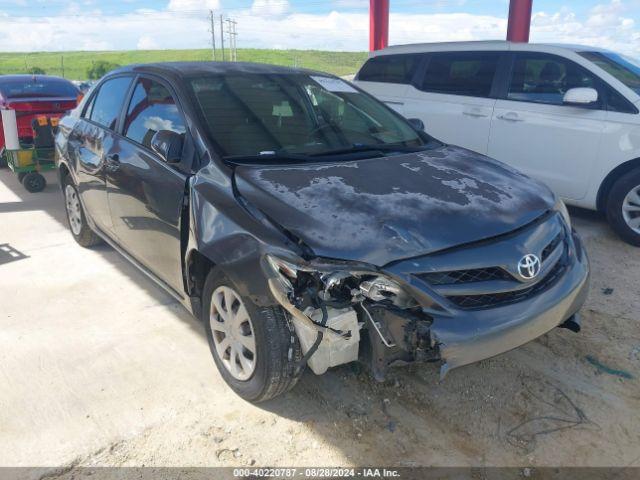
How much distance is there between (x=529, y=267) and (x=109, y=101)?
331cm

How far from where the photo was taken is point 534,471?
2.36 meters

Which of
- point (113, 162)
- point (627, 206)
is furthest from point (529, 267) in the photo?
point (627, 206)

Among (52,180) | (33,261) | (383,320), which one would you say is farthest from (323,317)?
(52,180)

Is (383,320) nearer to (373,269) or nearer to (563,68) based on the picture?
(373,269)

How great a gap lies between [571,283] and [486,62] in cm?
409

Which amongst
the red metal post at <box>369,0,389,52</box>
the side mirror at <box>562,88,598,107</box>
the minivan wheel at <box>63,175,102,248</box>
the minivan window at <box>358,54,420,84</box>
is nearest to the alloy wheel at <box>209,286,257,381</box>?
the minivan wheel at <box>63,175,102,248</box>

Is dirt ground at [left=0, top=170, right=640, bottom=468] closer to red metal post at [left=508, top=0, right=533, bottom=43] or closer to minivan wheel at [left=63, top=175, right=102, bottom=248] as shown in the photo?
minivan wheel at [left=63, top=175, right=102, bottom=248]

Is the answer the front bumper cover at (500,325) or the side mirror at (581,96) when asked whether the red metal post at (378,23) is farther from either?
the front bumper cover at (500,325)

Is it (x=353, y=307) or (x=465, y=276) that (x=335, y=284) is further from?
(x=465, y=276)

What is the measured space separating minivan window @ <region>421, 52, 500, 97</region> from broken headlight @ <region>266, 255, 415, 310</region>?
175 inches

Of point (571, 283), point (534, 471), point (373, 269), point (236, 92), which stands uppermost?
point (236, 92)

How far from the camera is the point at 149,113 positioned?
351 centimetres

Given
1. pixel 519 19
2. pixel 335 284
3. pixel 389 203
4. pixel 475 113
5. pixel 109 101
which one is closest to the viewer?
pixel 335 284

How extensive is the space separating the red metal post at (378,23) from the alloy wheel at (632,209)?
7.91 meters
